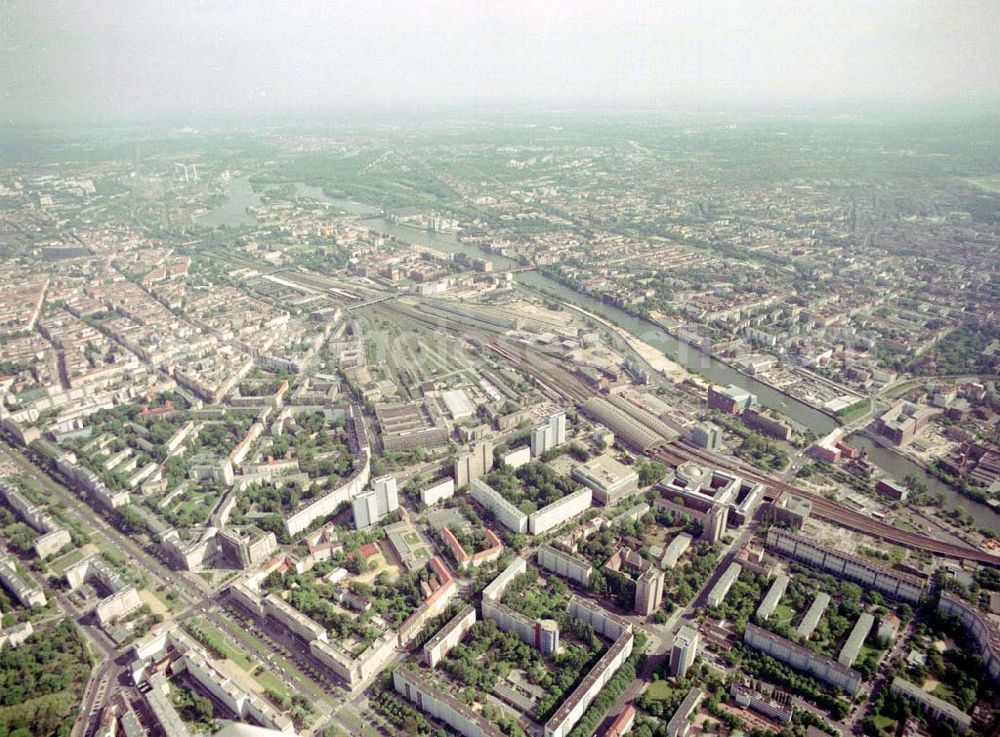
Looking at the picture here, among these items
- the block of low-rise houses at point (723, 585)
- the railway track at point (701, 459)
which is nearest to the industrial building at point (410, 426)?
the railway track at point (701, 459)

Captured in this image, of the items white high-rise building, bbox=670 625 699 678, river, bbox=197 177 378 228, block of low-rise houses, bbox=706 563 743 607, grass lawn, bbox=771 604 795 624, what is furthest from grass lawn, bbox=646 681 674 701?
river, bbox=197 177 378 228

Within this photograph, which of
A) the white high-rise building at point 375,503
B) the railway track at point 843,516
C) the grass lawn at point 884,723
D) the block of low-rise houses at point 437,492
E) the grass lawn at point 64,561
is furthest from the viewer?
the block of low-rise houses at point 437,492

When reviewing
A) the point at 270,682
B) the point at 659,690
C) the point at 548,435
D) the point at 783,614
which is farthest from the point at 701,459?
the point at 270,682

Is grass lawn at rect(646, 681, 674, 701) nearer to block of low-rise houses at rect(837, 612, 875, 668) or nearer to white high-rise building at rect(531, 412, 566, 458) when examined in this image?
block of low-rise houses at rect(837, 612, 875, 668)

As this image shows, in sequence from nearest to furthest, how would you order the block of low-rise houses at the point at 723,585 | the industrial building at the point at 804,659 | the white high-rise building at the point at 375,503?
1. the industrial building at the point at 804,659
2. the block of low-rise houses at the point at 723,585
3. the white high-rise building at the point at 375,503

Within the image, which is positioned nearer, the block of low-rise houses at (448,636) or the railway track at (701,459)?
the block of low-rise houses at (448,636)

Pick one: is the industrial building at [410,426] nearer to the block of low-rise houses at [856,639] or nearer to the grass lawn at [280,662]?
the grass lawn at [280,662]

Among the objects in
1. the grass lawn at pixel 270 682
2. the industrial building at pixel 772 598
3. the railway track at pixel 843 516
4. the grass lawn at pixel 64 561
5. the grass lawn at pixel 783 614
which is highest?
the industrial building at pixel 772 598

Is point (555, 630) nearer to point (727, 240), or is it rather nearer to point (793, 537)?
point (793, 537)
